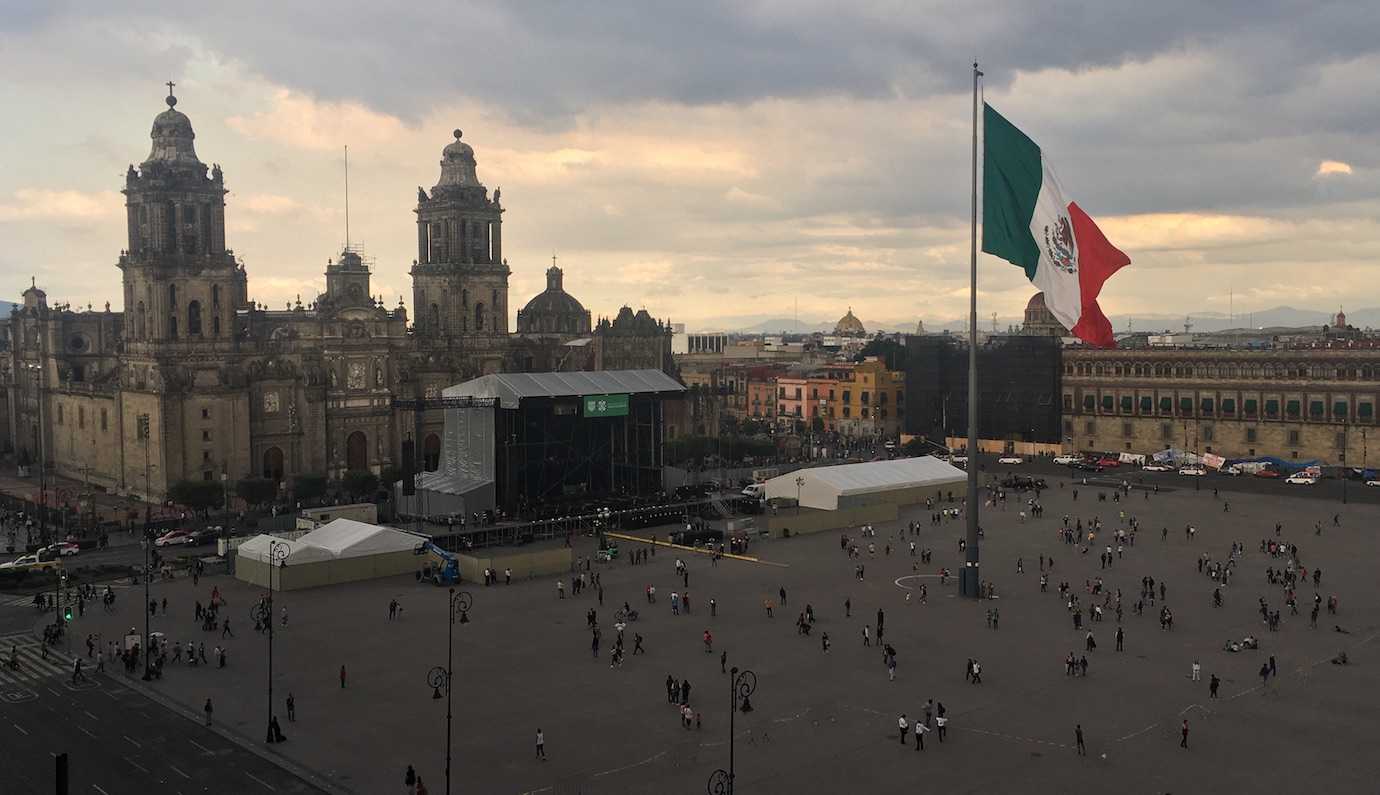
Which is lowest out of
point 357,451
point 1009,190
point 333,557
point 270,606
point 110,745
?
→ point 110,745

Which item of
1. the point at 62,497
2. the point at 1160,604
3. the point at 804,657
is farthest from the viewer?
the point at 62,497

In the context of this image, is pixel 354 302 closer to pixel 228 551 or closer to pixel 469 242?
pixel 469 242

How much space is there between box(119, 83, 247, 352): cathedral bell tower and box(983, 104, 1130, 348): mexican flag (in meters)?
63.1

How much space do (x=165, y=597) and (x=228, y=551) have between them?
7.82 m

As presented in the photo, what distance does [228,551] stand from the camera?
5994 centimetres

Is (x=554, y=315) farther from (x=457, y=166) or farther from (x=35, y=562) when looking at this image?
(x=35, y=562)

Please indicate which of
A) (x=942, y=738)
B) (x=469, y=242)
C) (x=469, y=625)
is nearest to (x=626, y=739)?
(x=942, y=738)

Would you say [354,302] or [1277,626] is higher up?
[354,302]

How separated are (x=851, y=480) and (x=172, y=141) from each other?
54.5 meters

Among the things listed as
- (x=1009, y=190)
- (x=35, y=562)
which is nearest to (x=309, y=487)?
(x=35, y=562)

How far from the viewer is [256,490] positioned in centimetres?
8038

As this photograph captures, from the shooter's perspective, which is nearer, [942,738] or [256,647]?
[942,738]

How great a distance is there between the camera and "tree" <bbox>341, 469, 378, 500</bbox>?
3312 inches

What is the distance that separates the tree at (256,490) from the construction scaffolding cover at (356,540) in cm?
2274
